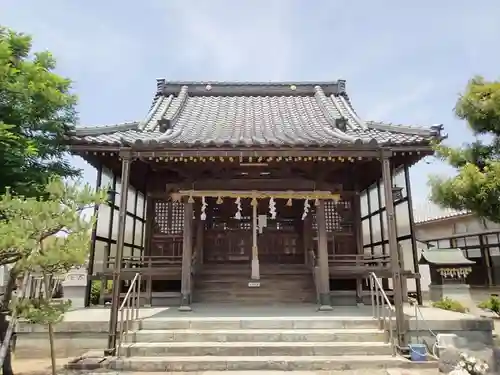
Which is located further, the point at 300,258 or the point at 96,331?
the point at 300,258

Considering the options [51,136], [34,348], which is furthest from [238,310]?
[51,136]

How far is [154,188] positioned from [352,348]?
8.03 meters

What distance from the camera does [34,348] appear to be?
758cm

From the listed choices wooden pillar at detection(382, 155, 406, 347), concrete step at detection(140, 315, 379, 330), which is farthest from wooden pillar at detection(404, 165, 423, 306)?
concrete step at detection(140, 315, 379, 330)

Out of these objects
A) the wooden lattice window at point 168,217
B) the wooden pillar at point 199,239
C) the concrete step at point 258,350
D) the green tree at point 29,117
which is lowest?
the concrete step at point 258,350

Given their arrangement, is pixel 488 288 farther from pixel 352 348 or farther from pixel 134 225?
pixel 134 225

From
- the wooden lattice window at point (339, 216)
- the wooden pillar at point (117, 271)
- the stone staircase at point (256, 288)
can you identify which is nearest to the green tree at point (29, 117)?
the wooden pillar at point (117, 271)

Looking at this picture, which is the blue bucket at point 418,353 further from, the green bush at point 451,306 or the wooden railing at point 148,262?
the wooden railing at point 148,262

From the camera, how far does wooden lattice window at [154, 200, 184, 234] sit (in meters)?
12.2

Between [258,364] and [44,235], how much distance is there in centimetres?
390

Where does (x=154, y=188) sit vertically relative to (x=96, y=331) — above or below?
above

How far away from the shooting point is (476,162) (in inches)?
262

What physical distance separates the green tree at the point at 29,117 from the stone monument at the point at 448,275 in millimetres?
12543

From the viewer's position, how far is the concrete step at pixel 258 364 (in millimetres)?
6191
